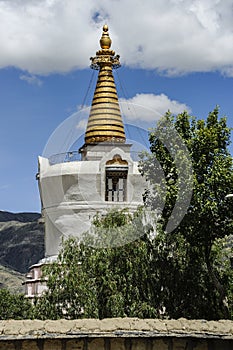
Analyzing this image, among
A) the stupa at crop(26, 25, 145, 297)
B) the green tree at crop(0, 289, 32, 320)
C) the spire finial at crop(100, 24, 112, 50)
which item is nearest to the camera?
the stupa at crop(26, 25, 145, 297)

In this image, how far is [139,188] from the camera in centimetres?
3144

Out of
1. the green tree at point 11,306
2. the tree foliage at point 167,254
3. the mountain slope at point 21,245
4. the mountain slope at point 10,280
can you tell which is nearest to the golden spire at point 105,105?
the green tree at point 11,306

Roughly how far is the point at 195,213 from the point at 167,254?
2.35m

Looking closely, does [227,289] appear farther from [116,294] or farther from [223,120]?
[223,120]

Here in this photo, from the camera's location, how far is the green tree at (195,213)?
66.8 feet

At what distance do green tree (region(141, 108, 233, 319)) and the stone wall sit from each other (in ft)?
26.1

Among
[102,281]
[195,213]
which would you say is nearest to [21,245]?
[102,281]

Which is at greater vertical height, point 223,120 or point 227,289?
point 223,120

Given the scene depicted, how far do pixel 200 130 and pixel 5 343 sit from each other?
11.0 metres

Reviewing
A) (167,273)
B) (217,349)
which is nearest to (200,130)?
(167,273)

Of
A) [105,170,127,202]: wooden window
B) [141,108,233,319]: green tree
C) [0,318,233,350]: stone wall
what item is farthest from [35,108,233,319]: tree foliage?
[105,170,127,202]: wooden window

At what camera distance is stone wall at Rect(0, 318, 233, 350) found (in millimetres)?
11875

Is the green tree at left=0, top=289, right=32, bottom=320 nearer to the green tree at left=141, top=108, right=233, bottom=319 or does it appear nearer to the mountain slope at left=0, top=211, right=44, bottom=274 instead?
the green tree at left=141, top=108, right=233, bottom=319

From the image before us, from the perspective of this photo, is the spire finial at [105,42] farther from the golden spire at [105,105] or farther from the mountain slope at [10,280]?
the mountain slope at [10,280]
